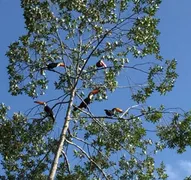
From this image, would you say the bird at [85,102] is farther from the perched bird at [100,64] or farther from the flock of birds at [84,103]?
the perched bird at [100,64]

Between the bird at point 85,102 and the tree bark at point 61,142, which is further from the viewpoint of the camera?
the bird at point 85,102

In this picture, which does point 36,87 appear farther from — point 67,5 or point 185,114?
point 185,114

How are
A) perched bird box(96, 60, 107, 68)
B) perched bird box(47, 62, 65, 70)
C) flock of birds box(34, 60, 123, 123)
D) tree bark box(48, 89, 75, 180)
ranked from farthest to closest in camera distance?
perched bird box(96, 60, 107, 68) < perched bird box(47, 62, 65, 70) < flock of birds box(34, 60, 123, 123) < tree bark box(48, 89, 75, 180)

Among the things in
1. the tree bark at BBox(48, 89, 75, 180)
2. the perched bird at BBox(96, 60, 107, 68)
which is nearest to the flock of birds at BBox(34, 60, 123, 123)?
the perched bird at BBox(96, 60, 107, 68)

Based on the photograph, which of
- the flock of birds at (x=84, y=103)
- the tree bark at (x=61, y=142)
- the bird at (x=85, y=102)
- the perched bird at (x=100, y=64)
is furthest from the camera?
the perched bird at (x=100, y=64)

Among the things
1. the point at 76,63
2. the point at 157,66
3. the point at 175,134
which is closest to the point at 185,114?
the point at 175,134

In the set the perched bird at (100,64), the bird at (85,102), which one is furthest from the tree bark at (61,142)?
the perched bird at (100,64)

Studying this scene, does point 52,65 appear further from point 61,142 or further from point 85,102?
point 61,142

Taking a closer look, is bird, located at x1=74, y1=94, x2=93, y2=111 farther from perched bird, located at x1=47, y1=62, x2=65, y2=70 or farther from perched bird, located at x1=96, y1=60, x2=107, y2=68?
perched bird, located at x1=47, y1=62, x2=65, y2=70

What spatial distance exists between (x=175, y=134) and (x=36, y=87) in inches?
166

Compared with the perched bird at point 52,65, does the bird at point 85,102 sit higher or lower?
lower

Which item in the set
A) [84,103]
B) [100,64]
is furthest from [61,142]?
[100,64]

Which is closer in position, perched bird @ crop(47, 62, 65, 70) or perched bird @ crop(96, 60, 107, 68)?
perched bird @ crop(47, 62, 65, 70)

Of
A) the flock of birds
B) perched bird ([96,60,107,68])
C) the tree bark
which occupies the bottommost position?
the tree bark
